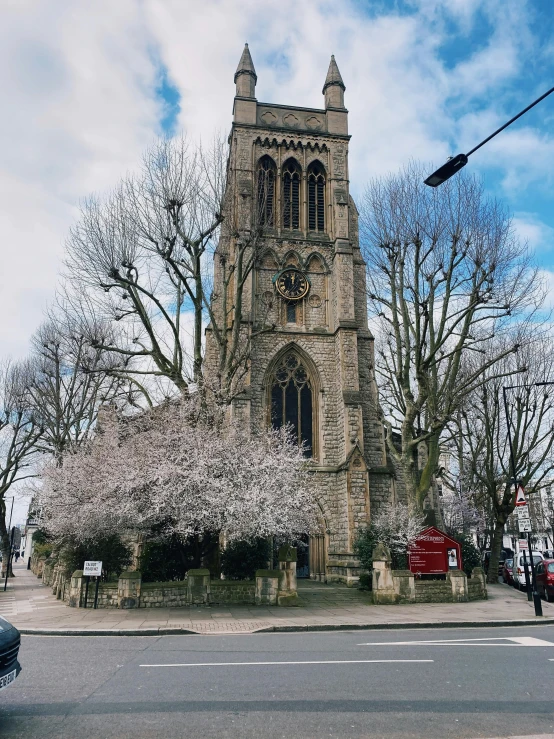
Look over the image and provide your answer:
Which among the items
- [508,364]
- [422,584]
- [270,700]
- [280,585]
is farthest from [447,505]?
[270,700]

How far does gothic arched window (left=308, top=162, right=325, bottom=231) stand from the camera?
2980 cm

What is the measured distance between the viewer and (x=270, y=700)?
18.0ft

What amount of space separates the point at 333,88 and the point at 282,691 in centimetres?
3288

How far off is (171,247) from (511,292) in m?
10.7

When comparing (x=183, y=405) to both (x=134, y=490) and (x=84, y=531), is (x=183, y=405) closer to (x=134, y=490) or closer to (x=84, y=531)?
(x=134, y=490)

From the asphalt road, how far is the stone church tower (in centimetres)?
1487

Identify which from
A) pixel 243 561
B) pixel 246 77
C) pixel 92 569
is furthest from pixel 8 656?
pixel 246 77

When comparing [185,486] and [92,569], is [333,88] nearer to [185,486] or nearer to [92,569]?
[185,486]

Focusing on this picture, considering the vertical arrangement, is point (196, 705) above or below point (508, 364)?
below

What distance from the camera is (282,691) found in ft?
19.1

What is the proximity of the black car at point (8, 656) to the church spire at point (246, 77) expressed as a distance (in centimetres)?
3062

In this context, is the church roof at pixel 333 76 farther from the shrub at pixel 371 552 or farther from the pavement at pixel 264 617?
the pavement at pixel 264 617

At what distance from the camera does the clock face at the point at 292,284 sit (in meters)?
27.7

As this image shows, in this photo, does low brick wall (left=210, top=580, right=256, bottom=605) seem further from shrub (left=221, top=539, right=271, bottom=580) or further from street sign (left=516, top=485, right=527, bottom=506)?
street sign (left=516, top=485, right=527, bottom=506)
